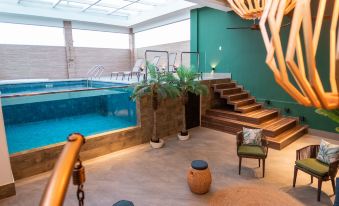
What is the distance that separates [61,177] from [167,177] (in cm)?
322

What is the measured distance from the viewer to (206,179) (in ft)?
10.7

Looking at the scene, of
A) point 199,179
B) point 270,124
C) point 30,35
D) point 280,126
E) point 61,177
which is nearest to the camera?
point 61,177

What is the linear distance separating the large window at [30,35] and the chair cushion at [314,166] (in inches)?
438

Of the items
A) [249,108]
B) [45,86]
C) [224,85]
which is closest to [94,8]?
[45,86]

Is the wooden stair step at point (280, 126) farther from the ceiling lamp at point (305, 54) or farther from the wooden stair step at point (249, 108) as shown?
the ceiling lamp at point (305, 54)

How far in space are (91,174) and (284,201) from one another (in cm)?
318

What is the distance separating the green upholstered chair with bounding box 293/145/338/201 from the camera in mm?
3053

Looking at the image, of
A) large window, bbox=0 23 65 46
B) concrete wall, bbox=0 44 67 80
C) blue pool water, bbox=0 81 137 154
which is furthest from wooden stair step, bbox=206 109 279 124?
large window, bbox=0 23 65 46

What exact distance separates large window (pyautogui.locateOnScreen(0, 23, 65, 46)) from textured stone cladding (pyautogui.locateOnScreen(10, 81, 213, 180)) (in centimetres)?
770

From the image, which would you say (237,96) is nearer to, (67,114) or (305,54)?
(67,114)

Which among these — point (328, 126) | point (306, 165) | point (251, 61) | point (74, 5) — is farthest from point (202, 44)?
point (306, 165)

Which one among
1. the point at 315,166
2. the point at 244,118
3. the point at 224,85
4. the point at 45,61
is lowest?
the point at 315,166

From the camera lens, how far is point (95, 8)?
9.75 metres

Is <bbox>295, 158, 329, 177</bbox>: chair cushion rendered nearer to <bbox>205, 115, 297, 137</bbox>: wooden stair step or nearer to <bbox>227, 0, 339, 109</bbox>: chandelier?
<bbox>205, 115, 297, 137</bbox>: wooden stair step
